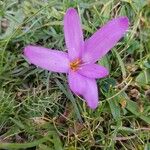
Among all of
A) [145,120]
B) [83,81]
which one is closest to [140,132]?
[145,120]

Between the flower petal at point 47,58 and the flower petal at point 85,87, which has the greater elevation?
the flower petal at point 47,58

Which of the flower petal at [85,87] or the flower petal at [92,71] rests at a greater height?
the flower petal at [92,71]

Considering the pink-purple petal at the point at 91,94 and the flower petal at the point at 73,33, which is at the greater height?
the flower petal at the point at 73,33

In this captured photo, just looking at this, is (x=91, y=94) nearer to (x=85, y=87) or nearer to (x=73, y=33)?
(x=85, y=87)

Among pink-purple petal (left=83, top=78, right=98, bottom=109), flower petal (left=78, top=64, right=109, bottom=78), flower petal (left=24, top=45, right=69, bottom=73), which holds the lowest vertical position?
pink-purple petal (left=83, top=78, right=98, bottom=109)

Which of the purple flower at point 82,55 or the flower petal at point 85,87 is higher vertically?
the purple flower at point 82,55

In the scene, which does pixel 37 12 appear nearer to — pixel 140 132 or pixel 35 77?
pixel 35 77

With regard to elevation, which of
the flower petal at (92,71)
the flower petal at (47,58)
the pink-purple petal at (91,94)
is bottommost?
the pink-purple petal at (91,94)
